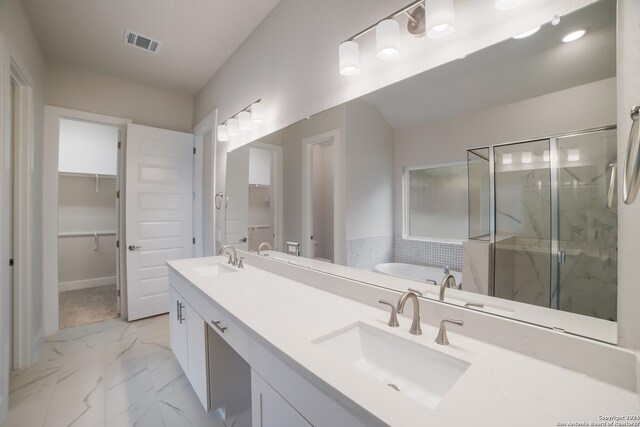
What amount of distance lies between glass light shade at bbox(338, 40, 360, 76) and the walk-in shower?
699 mm

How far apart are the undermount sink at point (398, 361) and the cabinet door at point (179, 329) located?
4.22 ft

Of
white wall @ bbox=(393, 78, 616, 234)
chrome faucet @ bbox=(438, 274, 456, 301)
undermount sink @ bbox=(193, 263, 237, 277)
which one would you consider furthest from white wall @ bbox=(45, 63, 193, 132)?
chrome faucet @ bbox=(438, 274, 456, 301)

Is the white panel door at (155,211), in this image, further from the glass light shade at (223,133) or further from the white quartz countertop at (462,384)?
the white quartz countertop at (462,384)

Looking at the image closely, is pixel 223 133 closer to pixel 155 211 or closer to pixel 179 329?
pixel 155 211

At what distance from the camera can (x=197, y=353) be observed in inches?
61.4

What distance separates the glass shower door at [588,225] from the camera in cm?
71

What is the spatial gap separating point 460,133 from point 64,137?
18.1ft

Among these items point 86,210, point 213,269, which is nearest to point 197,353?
point 213,269

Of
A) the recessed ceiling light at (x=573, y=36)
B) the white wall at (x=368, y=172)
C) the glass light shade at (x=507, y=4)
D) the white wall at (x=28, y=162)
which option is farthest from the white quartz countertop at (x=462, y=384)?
the white wall at (x=28, y=162)

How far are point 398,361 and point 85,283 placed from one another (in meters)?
5.28

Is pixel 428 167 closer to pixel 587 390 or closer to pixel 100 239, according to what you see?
pixel 587 390

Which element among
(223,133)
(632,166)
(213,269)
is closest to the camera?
(632,166)

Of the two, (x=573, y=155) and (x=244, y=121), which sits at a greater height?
(x=244, y=121)

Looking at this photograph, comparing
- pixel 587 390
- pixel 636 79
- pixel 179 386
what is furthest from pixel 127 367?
pixel 636 79
